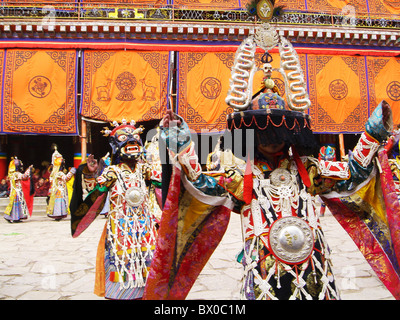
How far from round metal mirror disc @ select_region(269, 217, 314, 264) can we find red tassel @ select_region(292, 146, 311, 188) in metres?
0.26

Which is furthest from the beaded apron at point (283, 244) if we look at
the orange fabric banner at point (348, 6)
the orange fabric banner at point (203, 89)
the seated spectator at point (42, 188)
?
the orange fabric banner at point (348, 6)

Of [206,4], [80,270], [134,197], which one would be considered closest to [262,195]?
[134,197]

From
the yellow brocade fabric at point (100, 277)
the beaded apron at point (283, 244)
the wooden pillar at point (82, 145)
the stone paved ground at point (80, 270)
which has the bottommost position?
the stone paved ground at point (80, 270)

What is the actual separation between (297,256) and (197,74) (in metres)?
13.0

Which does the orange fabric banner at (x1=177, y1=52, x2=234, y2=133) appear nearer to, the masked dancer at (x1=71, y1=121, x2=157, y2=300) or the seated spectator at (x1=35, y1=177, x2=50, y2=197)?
the seated spectator at (x1=35, y1=177, x2=50, y2=197)

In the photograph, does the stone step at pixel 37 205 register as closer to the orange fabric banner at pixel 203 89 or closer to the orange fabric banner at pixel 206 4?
the orange fabric banner at pixel 203 89

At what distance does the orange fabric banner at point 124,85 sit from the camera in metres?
14.1

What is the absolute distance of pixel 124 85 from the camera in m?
14.3

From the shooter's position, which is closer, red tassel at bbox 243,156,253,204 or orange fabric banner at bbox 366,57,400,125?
red tassel at bbox 243,156,253,204

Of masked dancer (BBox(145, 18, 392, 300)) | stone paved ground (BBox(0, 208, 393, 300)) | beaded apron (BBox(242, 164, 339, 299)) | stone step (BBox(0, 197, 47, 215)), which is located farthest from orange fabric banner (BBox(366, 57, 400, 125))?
beaded apron (BBox(242, 164, 339, 299))

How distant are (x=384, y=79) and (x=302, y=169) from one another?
1513cm

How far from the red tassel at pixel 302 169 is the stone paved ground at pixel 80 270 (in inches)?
89.6

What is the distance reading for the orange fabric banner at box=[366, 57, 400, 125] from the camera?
15.2 metres

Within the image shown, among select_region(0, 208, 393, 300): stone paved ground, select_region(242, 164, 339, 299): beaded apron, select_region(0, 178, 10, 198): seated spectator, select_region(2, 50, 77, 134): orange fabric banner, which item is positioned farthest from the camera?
select_region(0, 178, 10, 198): seated spectator
